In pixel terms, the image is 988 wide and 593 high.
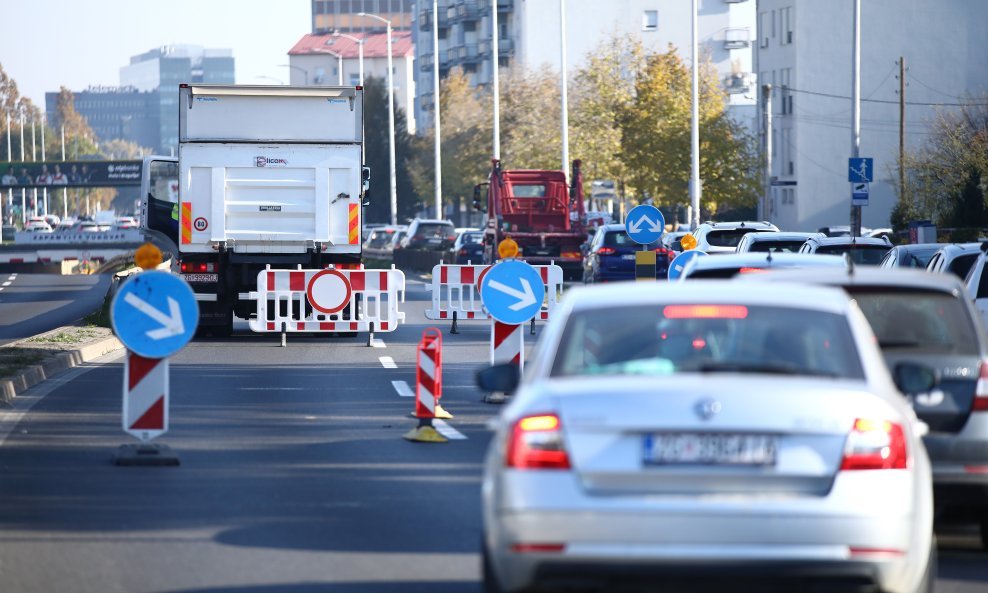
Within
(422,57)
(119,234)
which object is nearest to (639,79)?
(119,234)

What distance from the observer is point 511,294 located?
18.2m

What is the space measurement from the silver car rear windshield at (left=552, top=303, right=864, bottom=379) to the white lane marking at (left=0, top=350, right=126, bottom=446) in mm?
8132

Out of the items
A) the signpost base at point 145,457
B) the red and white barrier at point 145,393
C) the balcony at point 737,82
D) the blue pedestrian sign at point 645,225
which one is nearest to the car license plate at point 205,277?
the blue pedestrian sign at point 645,225

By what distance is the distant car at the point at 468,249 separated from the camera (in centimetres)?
5454

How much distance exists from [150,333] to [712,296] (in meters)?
6.19

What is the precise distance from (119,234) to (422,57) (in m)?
54.9

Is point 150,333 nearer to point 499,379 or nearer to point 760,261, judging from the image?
point 760,261

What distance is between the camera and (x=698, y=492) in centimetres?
641

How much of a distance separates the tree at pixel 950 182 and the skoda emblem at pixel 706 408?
41.7 meters

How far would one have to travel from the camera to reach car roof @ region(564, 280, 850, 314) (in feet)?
23.3

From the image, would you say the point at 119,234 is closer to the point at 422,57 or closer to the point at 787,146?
the point at 787,146

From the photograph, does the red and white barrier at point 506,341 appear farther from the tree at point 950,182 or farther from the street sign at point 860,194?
the tree at point 950,182

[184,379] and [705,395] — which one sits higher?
[705,395]

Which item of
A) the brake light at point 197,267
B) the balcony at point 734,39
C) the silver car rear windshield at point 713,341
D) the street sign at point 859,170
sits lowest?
the brake light at point 197,267
